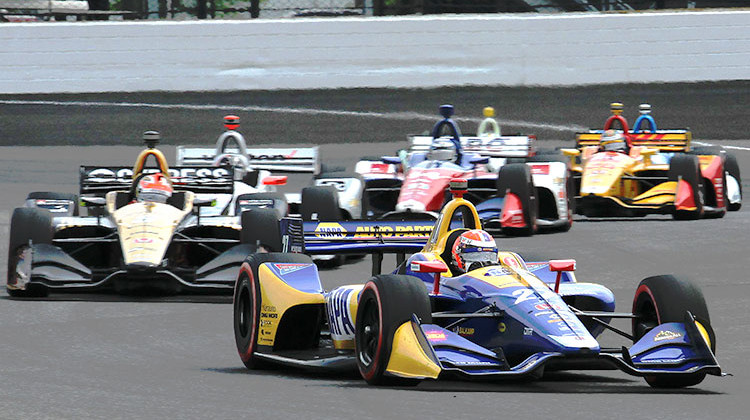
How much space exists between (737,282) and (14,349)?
705 cm

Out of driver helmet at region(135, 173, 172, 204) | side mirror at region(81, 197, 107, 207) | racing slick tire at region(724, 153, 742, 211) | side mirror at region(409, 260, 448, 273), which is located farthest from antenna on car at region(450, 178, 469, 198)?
racing slick tire at region(724, 153, 742, 211)

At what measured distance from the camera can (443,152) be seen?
1884cm

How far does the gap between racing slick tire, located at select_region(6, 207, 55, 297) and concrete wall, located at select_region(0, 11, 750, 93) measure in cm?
1475

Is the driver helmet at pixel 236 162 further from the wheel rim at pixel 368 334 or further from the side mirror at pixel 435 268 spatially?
the wheel rim at pixel 368 334

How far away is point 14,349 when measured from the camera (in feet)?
33.5

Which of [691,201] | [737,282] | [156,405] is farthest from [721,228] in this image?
[156,405]

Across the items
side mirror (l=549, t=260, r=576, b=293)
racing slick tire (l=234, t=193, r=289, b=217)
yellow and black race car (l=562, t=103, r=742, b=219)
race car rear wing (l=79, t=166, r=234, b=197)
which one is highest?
side mirror (l=549, t=260, r=576, b=293)

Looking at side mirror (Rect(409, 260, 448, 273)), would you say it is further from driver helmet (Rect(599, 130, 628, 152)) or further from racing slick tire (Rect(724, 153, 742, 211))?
racing slick tire (Rect(724, 153, 742, 211))

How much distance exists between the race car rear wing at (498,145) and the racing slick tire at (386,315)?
12349 mm

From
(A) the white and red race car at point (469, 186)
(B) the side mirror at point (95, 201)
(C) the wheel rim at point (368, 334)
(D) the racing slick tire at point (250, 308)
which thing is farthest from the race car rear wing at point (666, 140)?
(C) the wheel rim at point (368, 334)

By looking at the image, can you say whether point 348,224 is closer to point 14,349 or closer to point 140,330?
point 140,330

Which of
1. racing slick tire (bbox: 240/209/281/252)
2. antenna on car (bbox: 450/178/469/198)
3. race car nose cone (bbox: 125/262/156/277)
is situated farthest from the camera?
racing slick tire (bbox: 240/209/281/252)

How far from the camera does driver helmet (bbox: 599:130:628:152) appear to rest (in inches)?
813

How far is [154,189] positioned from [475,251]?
603cm
